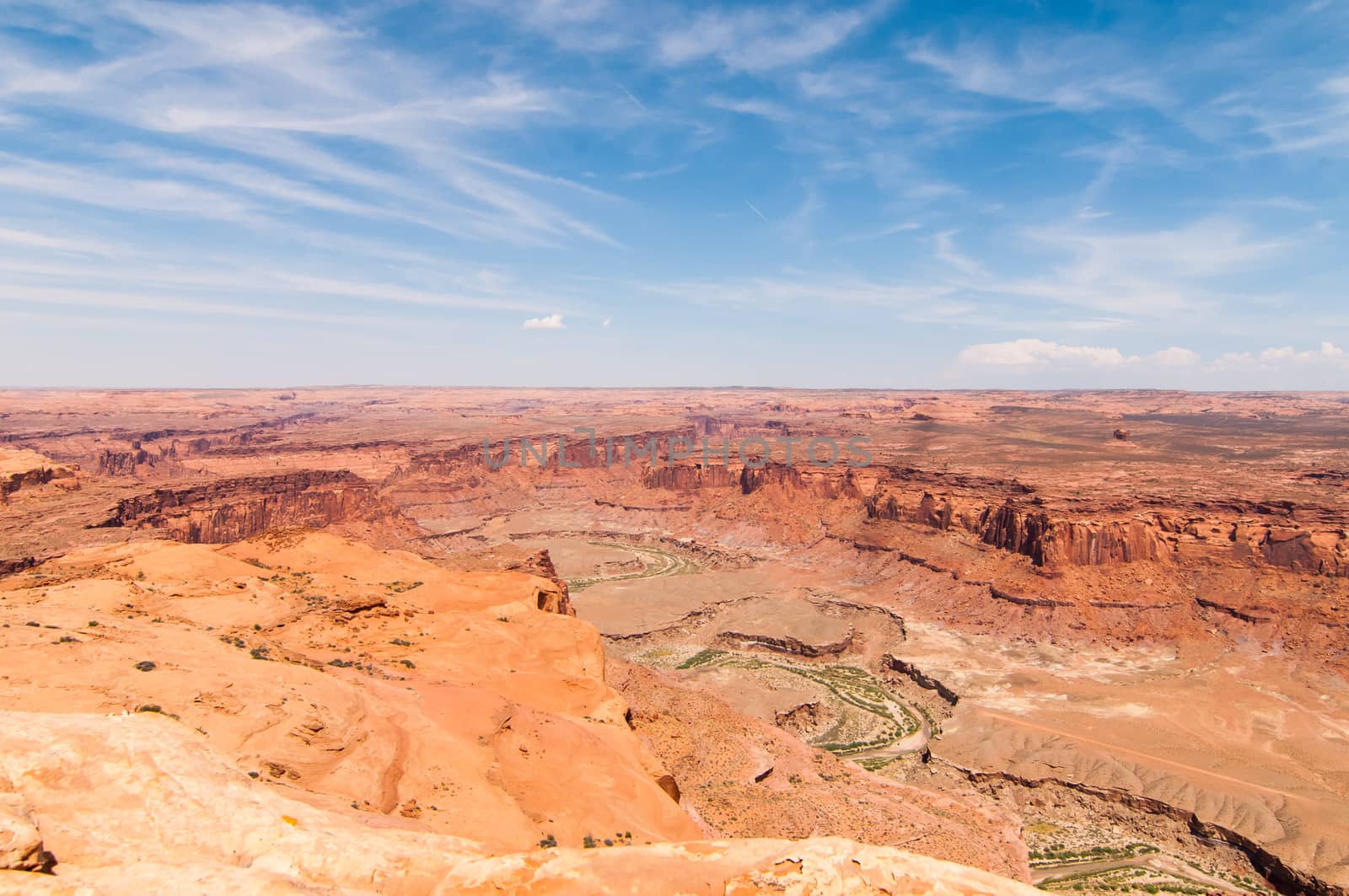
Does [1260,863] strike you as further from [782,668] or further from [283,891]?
[283,891]

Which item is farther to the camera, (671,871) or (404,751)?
(404,751)

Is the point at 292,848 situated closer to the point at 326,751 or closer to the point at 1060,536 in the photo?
the point at 326,751

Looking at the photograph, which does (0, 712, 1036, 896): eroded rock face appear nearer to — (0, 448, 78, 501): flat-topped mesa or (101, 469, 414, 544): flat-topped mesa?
(101, 469, 414, 544): flat-topped mesa

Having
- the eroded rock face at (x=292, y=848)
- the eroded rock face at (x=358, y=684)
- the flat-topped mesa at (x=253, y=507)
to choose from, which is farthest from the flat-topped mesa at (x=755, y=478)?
the eroded rock face at (x=292, y=848)

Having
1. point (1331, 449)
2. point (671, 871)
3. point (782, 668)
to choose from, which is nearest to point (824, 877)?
point (671, 871)

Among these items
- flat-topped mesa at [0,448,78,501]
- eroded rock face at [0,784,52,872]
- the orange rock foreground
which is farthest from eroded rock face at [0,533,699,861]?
flat-topped mesa at [0,448,78,501]

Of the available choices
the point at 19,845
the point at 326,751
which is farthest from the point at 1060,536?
the point at 19,845

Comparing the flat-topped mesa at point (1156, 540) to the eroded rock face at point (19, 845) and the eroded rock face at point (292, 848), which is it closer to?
the eroded rock face at point (292, 848)
